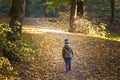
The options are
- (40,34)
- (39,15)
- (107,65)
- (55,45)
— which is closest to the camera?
(107,65)

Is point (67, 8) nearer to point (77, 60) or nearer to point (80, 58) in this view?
point (80, 58)

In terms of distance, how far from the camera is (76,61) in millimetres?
14398

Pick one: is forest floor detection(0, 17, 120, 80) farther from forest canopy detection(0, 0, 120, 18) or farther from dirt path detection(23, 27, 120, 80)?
forest canopy detection(0, 0, 120, 18)

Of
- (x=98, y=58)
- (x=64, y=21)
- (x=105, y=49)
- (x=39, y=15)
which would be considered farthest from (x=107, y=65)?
(x=39, y=15)

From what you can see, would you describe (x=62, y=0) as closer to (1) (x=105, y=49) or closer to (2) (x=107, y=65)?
(1) (x=105, y=49)

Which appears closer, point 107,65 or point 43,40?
point 107,65

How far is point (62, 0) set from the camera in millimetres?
22672

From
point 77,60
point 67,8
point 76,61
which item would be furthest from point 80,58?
point 67,8

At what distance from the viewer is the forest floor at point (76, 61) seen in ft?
38.7

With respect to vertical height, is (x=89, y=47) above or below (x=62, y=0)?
below

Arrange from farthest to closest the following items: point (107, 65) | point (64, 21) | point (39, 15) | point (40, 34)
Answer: point (39, 15) < point (64, 21) < point (40, 34) < point (107, 65)

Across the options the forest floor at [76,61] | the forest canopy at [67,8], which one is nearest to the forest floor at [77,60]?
the forest floor at [76,61]

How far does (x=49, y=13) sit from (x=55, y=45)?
34183 mm

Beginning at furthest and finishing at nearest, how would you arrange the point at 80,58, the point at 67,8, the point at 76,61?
the point at 67,8, the point at 80,58, the point at 76,61
